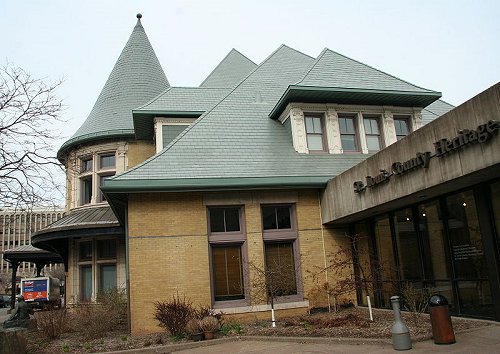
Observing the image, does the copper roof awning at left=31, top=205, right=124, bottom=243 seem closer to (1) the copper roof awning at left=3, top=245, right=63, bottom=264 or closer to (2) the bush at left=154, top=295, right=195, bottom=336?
(1) the copper roof awning at left=3, top=245, right=63, bottom=264

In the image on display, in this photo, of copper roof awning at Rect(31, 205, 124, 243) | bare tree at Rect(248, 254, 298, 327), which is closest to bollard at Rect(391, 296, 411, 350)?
bare tree at Rect(248, 254, 298, 327)

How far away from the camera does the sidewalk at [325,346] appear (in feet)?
27.0

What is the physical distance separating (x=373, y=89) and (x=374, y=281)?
22.2 ft

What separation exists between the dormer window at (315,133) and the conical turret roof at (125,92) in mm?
9417

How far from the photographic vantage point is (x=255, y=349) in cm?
991

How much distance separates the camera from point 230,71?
82.8 ft

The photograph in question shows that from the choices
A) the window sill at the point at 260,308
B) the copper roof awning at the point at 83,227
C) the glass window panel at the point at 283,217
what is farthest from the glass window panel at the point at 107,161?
the window sill at the point at 260,308

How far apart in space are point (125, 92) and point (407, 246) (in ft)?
56.6

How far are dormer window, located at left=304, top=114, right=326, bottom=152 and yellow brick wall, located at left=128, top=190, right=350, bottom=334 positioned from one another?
2.60 metres

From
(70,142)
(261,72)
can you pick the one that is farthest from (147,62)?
(261,72)

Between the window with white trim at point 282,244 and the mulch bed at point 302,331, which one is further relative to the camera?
the window with white trim at point 282,244

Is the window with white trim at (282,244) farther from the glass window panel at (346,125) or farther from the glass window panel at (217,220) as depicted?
the glass window panel at (346,125)

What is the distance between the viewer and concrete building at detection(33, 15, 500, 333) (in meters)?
11.4

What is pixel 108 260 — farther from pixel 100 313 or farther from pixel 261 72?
pixel 261 72
